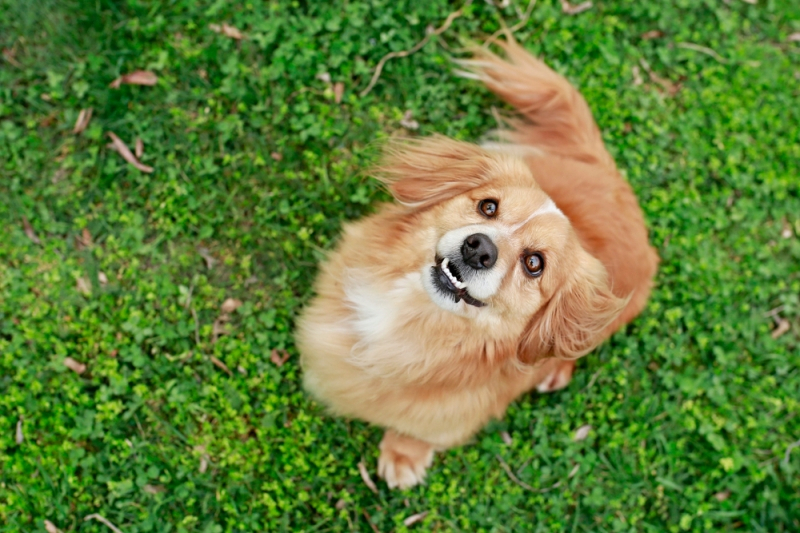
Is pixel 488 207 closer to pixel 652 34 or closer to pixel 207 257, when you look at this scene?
pixel 207 257

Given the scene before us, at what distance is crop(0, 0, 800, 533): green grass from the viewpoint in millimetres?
3523

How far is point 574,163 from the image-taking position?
3.38 metres

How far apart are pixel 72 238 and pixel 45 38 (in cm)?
137

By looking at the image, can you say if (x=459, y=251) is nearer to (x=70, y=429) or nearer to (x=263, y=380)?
(x=263, y=380)

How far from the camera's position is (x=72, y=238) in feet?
12.1

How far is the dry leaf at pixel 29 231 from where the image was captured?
3.65 meters

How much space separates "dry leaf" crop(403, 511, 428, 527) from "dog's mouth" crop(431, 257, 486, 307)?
5.72 ft

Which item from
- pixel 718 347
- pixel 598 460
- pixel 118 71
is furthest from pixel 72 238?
pixel 718 347

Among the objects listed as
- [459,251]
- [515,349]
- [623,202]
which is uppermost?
[459,251]

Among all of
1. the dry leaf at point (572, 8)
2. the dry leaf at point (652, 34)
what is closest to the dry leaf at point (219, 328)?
the dry leaf at point (572, 8)

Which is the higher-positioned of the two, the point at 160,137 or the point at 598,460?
the point at 160,137

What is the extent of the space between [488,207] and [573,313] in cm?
64

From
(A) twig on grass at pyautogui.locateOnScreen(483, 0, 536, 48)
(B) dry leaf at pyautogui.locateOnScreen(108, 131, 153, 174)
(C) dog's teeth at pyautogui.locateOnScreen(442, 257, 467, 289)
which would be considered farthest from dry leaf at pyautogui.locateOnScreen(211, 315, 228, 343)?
(A) twig on grass at pyautogui.locateOnScreen(483, 0, 536, 48)

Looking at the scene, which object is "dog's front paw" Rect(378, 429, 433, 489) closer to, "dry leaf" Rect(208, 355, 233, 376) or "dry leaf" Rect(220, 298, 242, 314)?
"dry leaf" Rect(208, 355, 233, 376)
